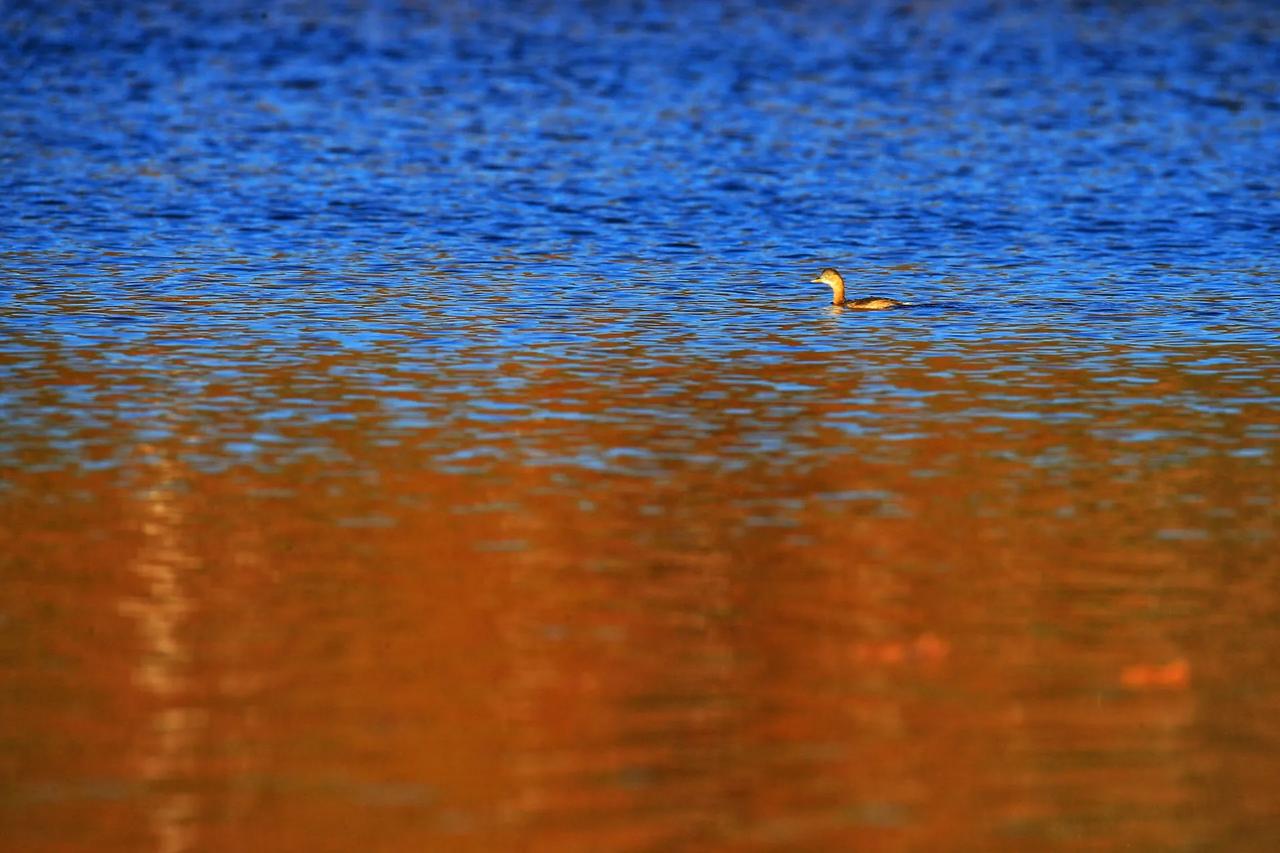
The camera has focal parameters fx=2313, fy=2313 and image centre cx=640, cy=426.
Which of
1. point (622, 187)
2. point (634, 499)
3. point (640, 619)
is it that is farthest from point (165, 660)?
point (622, 187)

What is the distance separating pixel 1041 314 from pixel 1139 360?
2.52 m

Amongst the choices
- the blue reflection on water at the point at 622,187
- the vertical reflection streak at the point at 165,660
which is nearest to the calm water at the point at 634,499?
the vertical reflection streak at the point at 165,660

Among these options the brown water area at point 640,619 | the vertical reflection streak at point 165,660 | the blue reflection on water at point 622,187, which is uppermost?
the vertical reflection streak at point 165,660

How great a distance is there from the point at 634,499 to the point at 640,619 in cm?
243

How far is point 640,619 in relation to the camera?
38.1 ft

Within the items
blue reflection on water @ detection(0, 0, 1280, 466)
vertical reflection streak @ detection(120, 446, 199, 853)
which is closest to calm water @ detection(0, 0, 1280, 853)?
vertical reflection streak @ detection(120, 446, 199, 853)

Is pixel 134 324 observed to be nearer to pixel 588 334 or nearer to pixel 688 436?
pixel 588 334

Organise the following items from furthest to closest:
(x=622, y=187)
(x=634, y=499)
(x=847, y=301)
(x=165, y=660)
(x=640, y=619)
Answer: (x=622, y=187), (x=847, y=301), (x=634, y=499), (x=640, y=619), (x=165, y=660)

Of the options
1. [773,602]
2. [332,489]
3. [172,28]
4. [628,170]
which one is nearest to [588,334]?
[332,489]

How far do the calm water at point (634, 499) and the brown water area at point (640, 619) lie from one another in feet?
0.11

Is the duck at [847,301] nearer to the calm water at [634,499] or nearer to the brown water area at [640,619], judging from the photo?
the calm water at [634,499]

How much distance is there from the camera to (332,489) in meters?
14.1

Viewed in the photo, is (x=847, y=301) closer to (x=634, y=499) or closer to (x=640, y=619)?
(x=634, y=499)

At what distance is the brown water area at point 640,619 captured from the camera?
9.30m
